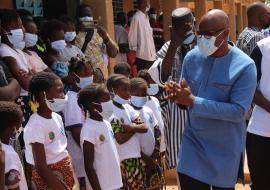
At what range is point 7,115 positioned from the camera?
3.64m

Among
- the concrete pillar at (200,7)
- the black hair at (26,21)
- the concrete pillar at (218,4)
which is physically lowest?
the concrete pillar at (218,4)

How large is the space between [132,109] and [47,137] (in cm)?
136

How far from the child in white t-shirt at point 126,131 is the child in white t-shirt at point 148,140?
18cm

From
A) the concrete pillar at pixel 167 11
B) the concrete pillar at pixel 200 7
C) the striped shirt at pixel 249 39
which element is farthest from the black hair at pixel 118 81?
the concrete pillar at pixel 200 7

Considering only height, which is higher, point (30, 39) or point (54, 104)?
point (30, 39)

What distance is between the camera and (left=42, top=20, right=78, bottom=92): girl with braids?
5.49 metres

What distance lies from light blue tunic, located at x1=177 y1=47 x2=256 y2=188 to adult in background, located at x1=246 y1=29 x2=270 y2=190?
2.51ft

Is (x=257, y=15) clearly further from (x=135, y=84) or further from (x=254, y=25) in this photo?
(x=135, y=84)

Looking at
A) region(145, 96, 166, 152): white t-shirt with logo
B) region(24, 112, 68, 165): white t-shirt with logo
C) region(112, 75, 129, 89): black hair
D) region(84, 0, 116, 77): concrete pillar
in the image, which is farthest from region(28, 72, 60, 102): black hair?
region(84, 0, 116, 77): concrete pillar

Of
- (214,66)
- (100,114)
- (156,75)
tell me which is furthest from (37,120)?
(214,66)

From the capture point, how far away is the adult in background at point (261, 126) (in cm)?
439

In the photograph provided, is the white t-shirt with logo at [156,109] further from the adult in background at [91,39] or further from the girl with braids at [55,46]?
the girl with braids at [55,46]

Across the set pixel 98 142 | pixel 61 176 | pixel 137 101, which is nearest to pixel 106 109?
pixel 98 142

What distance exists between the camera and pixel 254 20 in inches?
235
